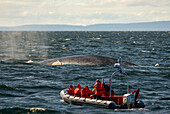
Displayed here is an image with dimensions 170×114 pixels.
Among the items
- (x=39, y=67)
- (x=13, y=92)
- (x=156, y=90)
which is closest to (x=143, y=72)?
(x=156, y=90)

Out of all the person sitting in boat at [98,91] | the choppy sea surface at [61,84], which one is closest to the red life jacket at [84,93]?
the person sitting in boat at [98,91]

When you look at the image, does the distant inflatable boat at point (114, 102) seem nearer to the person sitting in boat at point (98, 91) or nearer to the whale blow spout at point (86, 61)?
the person sitting in boat at point (98, 91)

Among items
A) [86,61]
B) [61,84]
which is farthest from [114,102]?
[86,61]

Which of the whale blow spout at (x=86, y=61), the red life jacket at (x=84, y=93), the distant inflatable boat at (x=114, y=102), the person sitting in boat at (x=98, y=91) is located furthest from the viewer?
the whale blow spout at (x=86, y=61)

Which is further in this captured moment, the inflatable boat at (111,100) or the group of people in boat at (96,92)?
the group of people in boat at (96,92)

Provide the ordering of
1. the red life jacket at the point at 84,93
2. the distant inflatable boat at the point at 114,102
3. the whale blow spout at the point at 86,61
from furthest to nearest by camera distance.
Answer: the whale blow spout at the point at 86,61 < the red life jacket at the point at 84,93 < the distant inflatable boat at the point at 114,102

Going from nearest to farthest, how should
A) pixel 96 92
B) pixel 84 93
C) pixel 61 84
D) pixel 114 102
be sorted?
pixel 114 102 → pixel 96 92 → pixel 84 93 → pixel 61 84

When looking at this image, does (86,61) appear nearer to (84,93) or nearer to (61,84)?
(61,84)

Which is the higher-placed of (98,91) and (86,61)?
(86,61)

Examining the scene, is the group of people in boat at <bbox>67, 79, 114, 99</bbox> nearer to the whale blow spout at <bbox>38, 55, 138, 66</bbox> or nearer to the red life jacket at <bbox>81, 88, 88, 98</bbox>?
the red life jacket at <bbox>81, 88, 88, 98</bbox>

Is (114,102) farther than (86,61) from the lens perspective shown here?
No

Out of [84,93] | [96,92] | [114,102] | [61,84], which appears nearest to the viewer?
A: [114,102]

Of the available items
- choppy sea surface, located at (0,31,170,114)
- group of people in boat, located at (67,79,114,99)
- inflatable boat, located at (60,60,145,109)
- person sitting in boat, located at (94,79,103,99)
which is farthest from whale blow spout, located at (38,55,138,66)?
person sitting in boat, located at (94,79,103,99)

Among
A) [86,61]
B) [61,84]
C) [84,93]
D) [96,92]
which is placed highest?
[86,61]
